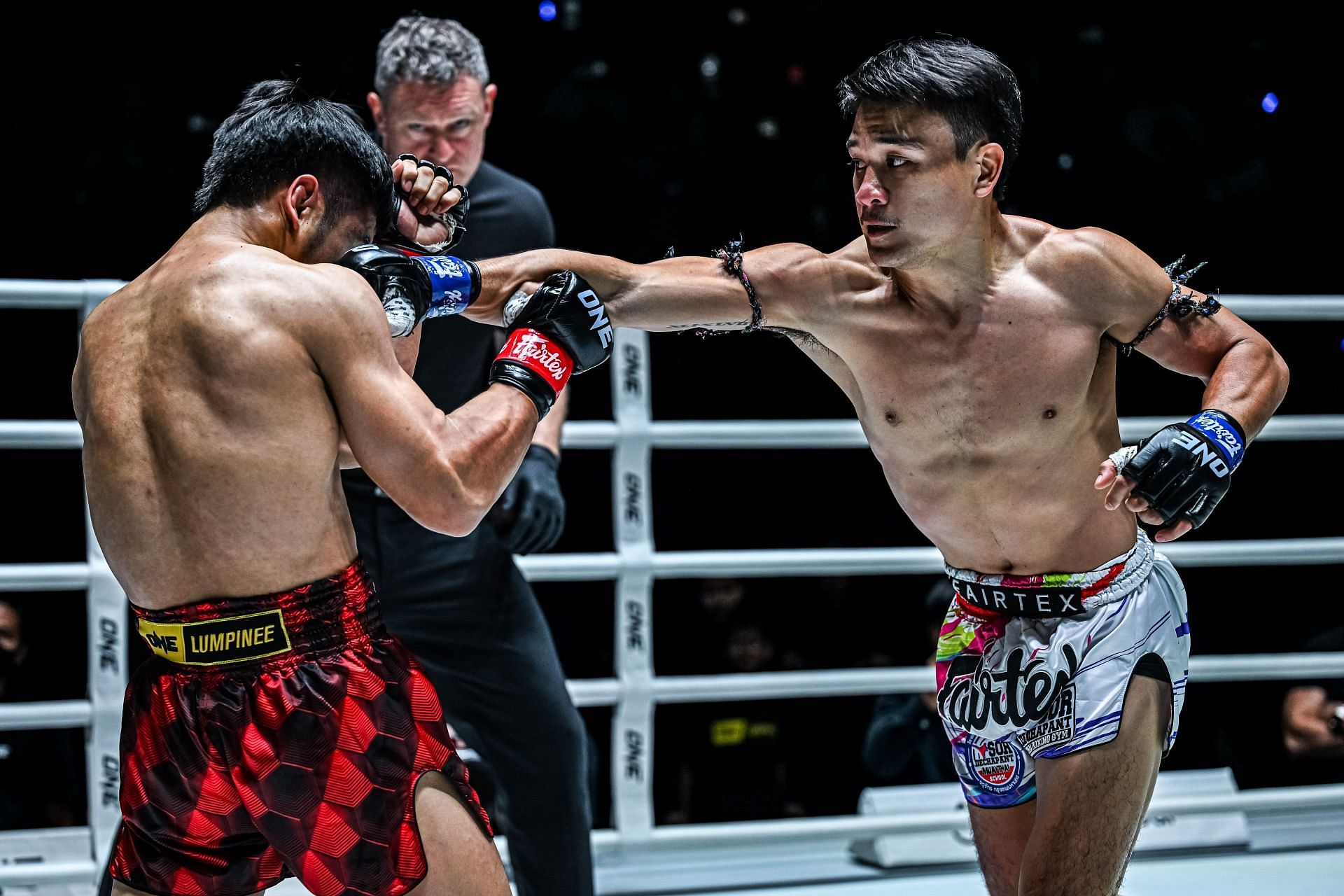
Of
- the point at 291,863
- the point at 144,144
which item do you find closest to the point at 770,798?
the point at 291,863

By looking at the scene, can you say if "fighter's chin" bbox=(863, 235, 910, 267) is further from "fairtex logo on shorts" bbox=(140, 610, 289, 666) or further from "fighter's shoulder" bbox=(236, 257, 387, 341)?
"fairtex logo on shorts" bbox=(140, 610, 289, 666)

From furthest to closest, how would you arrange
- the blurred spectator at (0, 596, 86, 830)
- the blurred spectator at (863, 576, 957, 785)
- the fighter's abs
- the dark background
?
1. the dark background
2. the blurred spectator at (863, 576, 957, 785)
3. the blurred spectator at (0, 596, 86, 830)
4. the fighter's abs

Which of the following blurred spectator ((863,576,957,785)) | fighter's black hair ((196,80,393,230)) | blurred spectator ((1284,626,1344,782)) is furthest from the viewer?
blurred spectator ((863,576,957,785))

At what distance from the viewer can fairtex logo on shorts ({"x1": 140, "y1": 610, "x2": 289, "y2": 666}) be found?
164cm

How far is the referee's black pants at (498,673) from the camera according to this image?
2.43 metres

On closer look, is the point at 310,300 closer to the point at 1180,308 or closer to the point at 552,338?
the point at 552,338

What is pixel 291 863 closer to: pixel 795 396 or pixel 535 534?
pixel 535 534

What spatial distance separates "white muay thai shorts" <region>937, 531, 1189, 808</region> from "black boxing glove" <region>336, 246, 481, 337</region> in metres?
0.94

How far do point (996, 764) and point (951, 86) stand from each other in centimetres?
107

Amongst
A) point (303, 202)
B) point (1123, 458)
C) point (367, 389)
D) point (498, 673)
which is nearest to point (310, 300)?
point (367, 389)

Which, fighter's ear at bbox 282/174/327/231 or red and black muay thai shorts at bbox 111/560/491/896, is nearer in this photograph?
red and black muay thai shorts at bbox 111/560/491/896

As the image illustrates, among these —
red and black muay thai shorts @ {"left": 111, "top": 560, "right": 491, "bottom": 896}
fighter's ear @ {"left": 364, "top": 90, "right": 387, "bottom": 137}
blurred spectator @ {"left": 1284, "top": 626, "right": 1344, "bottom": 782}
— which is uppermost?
fighter's ear @ {"left": 364, "top": 90, "right": 387, "bottom": 137}

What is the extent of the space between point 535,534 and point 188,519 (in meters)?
0.98

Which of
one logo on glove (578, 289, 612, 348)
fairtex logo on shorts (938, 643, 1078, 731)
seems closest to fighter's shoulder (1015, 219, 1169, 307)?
fairtex logo on shorts (938, 643, 1078, 731)
